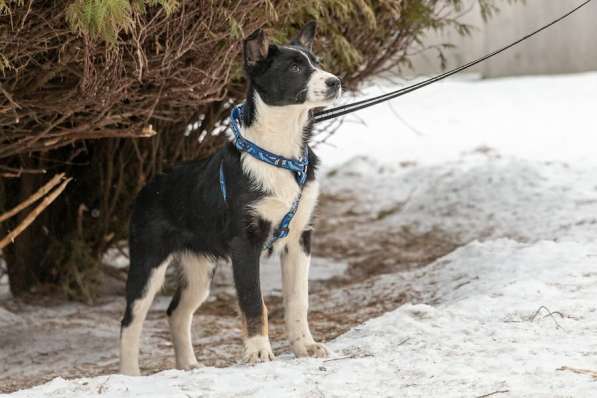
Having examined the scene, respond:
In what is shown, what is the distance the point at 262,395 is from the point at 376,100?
1832 mm

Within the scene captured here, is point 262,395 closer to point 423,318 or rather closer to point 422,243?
point 423,318

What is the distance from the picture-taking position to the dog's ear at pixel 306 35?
14.6 ft

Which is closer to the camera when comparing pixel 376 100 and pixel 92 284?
pixel 376 100

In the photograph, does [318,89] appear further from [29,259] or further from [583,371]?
→ [29,259]

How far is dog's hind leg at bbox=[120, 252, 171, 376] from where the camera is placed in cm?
478

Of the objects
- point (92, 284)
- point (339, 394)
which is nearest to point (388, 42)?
point (92, 284)

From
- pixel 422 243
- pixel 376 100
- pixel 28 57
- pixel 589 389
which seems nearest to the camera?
pixel 589 389

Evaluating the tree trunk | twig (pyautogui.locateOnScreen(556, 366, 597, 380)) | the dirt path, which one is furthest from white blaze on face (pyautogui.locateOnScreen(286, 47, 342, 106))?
the tree trunk

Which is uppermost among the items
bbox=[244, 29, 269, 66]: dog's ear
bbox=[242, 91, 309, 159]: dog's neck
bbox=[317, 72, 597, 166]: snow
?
bbox=[244, 29, 269, 66]: dog's ear

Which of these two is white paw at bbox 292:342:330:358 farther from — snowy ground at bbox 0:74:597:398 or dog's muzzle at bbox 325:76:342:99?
dog's muzzle at bbox 325:76:342:99

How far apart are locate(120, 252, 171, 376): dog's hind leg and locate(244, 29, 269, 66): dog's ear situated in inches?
43.7

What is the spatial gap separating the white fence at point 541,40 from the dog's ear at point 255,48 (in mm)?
11669

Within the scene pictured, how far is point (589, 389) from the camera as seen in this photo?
3.39 metres

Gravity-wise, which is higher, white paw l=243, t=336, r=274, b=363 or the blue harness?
the blue harness
